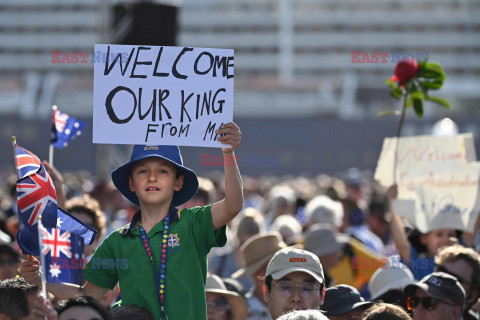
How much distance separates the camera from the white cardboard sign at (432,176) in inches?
230

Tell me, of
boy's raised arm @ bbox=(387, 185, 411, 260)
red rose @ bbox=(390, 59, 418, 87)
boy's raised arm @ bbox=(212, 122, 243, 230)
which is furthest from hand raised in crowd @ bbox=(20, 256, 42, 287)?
red rose @ bbox=(390, 59, 418, 87)

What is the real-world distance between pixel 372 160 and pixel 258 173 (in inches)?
179

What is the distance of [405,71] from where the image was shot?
18.9 ft

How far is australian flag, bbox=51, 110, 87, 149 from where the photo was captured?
5.50 metres

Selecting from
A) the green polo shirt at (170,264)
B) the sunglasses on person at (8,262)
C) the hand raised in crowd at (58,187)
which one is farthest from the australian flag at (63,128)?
the green polo shirt at (170,264)

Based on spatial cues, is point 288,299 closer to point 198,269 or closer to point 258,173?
point 198,269

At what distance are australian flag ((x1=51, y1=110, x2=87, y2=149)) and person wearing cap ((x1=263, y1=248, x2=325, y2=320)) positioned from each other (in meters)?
1.84

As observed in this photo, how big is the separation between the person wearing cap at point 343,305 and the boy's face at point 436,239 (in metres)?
1.51

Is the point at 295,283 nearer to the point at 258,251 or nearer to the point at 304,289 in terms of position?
the point at 304,289

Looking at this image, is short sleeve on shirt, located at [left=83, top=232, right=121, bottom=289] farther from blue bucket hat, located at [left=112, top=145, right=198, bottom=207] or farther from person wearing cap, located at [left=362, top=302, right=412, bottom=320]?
person wearing cap, located at [left=362, top=302, right=412, bottom=320]

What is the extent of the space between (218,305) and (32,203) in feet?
5.03

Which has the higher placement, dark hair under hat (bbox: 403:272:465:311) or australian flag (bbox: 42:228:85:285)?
australian flag (bbox: 42:228:85:285)

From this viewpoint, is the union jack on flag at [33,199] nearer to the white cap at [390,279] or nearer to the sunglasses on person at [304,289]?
the sunglasses on person at [304,289]

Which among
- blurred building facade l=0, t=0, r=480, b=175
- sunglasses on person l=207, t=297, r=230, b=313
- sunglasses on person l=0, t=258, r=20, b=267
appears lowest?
sunglasses on person l=207, t=297, r=230, b=313
